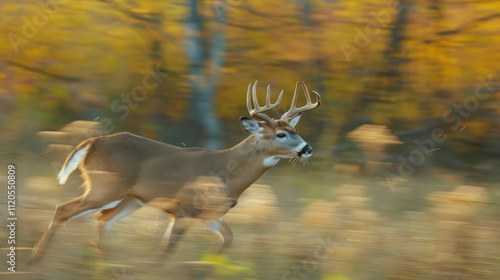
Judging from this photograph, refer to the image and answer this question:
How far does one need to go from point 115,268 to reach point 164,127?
6.02m

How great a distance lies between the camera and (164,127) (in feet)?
35.1

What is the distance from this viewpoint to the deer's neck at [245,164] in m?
5.97

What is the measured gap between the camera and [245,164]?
19.7 ft

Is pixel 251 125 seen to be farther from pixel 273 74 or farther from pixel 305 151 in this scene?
pixel 273 74

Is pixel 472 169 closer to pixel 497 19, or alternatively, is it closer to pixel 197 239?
pixel 497 19

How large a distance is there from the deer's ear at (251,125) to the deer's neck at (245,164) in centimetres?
8

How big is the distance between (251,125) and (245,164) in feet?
1.16

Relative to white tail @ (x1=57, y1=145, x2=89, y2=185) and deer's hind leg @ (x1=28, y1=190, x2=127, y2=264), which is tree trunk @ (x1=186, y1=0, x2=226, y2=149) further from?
deer's hind leg @ (x1=28, y1=190, x2=127, y2=264)

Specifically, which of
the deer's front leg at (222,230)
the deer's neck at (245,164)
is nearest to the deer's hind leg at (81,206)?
the deer's front leg at (222,230)

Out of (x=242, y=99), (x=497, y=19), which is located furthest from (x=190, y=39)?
(x=497, y=19)

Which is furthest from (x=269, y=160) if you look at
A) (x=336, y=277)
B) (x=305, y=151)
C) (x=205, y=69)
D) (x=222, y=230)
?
(x=205, y=69)

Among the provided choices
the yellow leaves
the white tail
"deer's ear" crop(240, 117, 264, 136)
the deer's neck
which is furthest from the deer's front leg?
the white tail

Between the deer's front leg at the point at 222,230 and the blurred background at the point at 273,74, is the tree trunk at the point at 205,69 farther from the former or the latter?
the deer's front leg at the point at 222,230

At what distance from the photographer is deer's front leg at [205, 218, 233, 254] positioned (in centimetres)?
560
